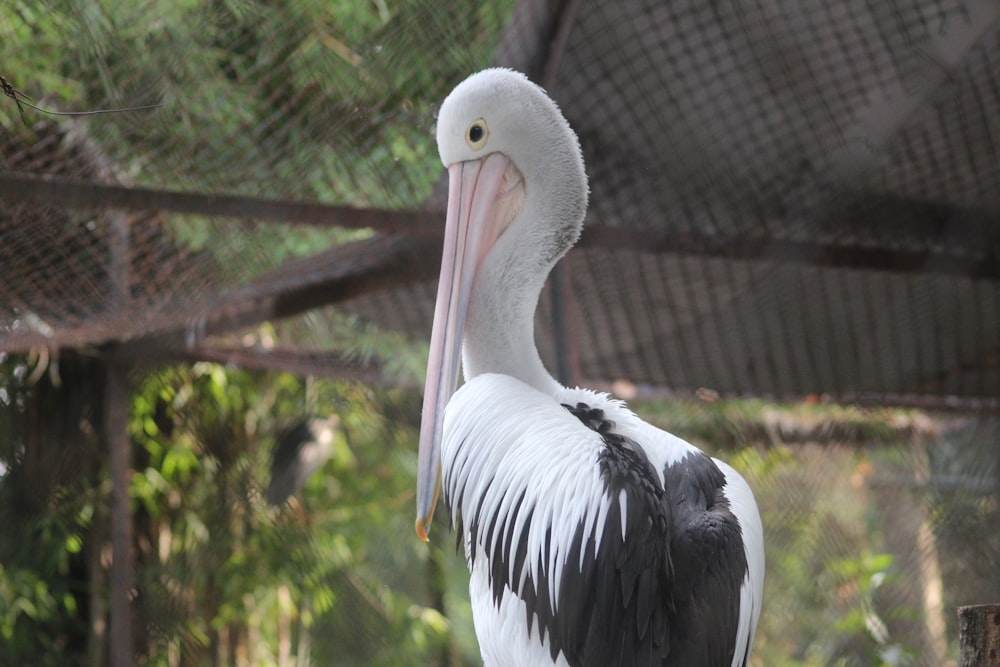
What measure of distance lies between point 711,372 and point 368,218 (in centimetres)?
121

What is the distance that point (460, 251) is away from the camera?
5.26 feet

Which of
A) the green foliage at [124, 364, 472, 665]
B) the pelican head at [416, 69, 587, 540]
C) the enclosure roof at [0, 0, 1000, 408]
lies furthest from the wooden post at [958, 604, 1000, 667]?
the green foliage at [124, 364, 472, 665]

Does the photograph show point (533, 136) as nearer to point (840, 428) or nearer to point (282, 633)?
point (840, 428)

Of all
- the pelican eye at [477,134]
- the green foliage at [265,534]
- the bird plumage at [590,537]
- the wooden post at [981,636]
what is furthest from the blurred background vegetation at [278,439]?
the wooden post at [981,636]

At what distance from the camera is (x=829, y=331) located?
8.75 ft

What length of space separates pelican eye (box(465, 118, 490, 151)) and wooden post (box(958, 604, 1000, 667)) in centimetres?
91

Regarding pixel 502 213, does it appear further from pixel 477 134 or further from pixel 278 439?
pixel 278 439

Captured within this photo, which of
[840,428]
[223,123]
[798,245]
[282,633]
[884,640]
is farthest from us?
[282,633]

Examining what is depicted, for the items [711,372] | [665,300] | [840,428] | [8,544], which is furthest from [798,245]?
[8,544]

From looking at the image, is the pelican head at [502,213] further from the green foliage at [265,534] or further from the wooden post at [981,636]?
the green foliage at [265,534]

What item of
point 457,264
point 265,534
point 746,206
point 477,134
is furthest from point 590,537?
point 265,534

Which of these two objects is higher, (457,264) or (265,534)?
(457,264)

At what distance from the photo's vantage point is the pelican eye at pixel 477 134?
160cm

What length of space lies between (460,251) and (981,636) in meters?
0.86
